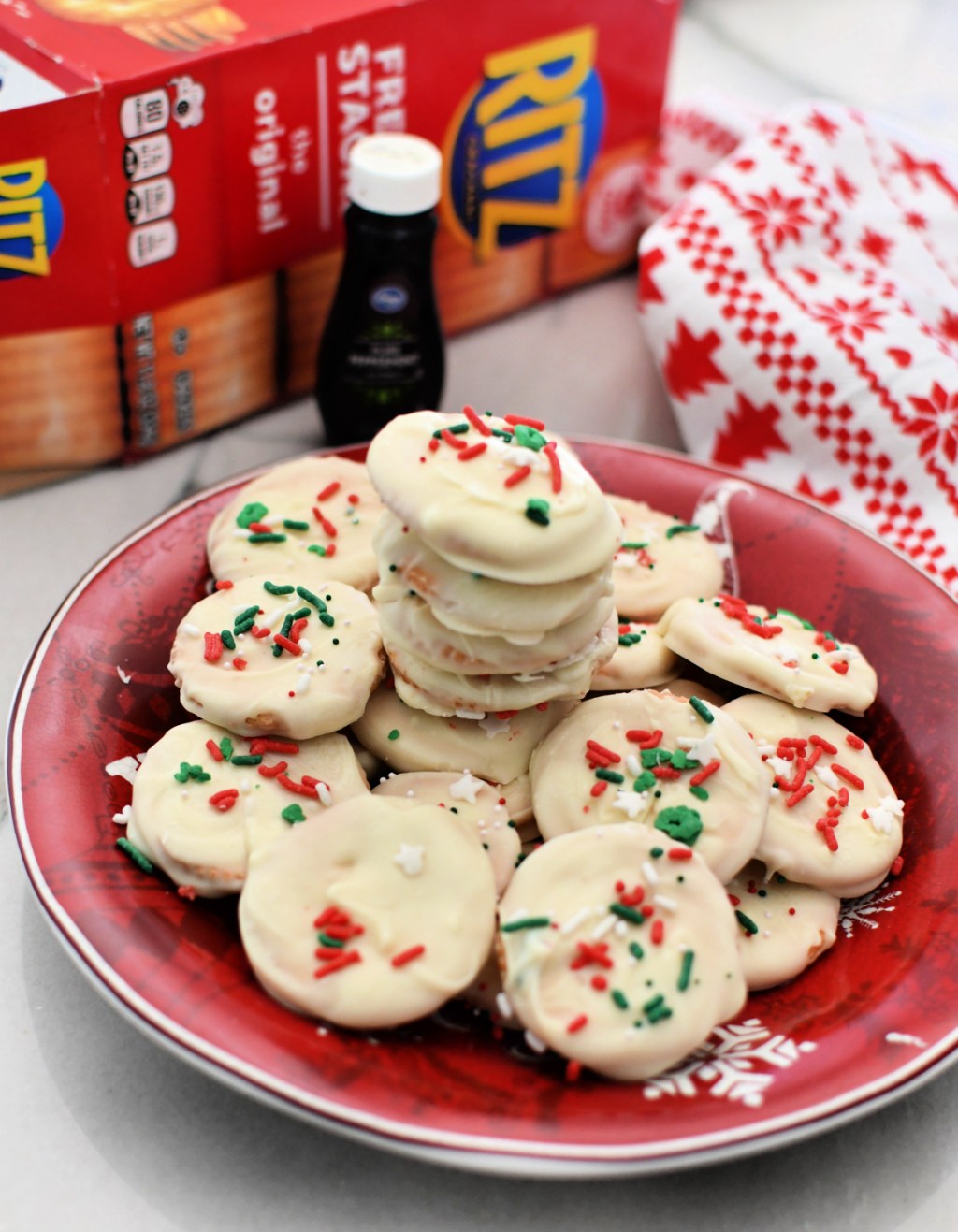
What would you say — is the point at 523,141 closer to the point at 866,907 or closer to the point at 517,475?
the point at 517,475

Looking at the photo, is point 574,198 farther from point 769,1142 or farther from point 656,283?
point 769,1142

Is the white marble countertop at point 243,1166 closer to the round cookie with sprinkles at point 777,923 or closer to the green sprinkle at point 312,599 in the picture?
the round cookie with sprinkles at point 777,923

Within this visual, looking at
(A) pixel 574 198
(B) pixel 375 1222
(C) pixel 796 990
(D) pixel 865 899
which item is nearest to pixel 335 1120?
(B) pixel 375 1222

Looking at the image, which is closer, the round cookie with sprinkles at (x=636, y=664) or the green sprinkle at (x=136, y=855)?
the green sprinkle at (x=136, y=855)

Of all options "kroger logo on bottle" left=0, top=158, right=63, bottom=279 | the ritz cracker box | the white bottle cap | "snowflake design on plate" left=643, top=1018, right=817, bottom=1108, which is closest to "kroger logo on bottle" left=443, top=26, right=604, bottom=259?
the ritz cracker box

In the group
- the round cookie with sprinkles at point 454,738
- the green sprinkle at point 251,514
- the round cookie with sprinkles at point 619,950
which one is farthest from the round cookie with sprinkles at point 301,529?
the round cookie with sprinkles at point 619,950

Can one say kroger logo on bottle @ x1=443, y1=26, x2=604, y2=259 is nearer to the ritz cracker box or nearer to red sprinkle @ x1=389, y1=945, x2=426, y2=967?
the ritz cracker box
